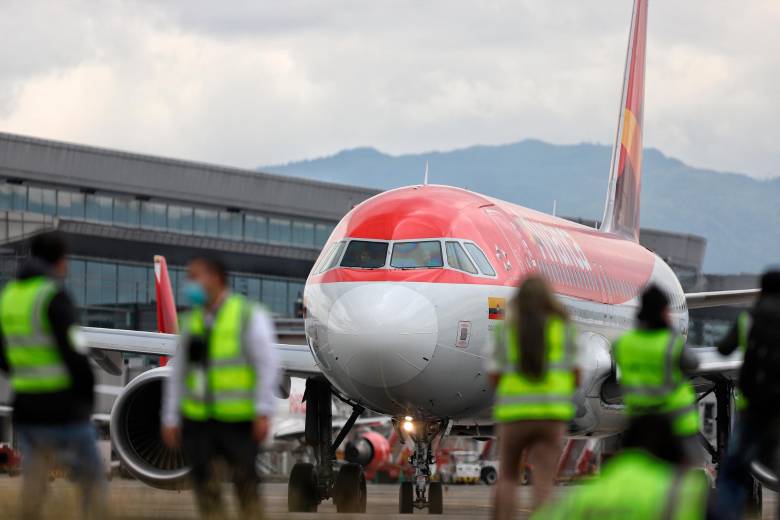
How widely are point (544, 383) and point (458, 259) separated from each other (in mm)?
7125

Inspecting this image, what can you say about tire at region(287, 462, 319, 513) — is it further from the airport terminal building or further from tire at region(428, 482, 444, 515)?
the airport terminal building

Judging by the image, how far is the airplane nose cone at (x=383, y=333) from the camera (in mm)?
15516

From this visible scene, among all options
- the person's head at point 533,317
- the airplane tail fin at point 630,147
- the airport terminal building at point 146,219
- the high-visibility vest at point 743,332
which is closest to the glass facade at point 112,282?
the airport terminal building at point 146,219

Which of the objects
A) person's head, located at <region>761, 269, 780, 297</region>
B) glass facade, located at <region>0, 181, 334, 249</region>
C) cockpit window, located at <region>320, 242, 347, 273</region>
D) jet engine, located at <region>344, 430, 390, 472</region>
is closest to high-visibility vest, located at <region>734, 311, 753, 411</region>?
person's head, located at <region>761, 269, 780, 297</region>

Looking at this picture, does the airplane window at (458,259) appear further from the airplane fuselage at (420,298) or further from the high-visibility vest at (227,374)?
the high-visibility vest at (227,374)

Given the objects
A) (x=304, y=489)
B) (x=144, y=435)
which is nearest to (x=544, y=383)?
(x=144, y=435)

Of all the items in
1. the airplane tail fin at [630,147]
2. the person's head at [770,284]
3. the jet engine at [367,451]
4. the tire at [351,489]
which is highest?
the airplane tail fin at [630,147]

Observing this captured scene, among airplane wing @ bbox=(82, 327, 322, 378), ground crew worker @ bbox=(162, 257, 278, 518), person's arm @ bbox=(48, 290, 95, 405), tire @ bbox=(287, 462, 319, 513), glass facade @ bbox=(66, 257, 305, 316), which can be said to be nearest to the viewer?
person's arm @ bbox=(48, 290, 95, 405)

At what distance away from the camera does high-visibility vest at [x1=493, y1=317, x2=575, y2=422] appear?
968cm

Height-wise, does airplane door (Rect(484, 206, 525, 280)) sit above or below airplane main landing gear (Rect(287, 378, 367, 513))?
above

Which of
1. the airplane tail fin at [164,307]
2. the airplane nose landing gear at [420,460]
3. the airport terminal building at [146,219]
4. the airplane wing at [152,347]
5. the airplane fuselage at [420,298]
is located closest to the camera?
the airplane fuselage at [420,298]

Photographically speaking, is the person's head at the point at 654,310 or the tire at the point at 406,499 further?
the tire at the point at 406,499

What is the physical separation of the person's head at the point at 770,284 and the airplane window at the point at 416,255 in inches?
264

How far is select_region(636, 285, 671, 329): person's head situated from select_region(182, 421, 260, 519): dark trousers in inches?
94.0
